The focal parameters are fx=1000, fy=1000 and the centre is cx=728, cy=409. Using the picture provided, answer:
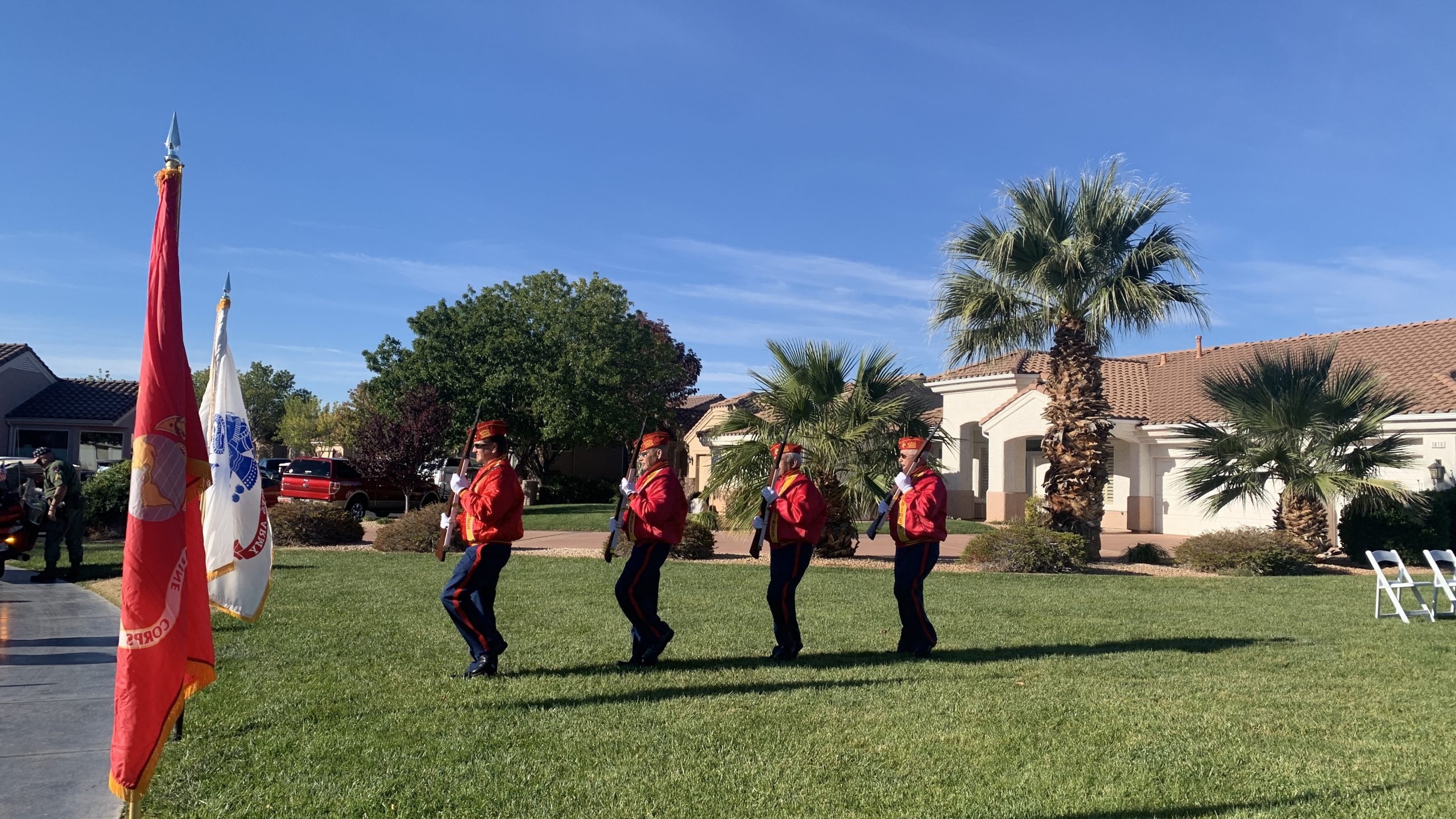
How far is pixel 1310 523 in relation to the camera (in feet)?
54.6

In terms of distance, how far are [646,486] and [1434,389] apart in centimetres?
1893

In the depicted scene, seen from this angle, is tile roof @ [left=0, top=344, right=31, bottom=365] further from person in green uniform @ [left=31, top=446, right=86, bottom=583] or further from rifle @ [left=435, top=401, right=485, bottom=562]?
rifle @ [left=435, top=401, right=485, bottom=562]

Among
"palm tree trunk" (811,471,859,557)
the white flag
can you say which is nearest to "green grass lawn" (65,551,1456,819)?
the white flag

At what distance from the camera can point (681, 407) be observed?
5012 cm

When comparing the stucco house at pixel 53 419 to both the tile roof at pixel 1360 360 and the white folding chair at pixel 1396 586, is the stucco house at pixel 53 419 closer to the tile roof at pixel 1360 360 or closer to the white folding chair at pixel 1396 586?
the tile roof at pixel 1360 360

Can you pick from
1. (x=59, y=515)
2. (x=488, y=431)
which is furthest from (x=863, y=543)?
(x=488, y=431)

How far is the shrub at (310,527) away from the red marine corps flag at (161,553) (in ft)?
49.5

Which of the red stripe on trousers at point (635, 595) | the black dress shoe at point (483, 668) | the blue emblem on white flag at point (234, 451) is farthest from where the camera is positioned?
the blue emblem on white flag at point (234, 451)

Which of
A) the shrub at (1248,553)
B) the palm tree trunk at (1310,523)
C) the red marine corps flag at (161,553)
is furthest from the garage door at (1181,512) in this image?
the red marine corps flag at (161,553)

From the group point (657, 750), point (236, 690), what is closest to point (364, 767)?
point (657, 750)

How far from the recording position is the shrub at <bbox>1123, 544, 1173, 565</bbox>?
1680cm

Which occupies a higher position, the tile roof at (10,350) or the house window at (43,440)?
the tile roof at (10,350)

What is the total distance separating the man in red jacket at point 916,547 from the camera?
8.23 meters

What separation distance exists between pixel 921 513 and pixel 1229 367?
20.5 metres
